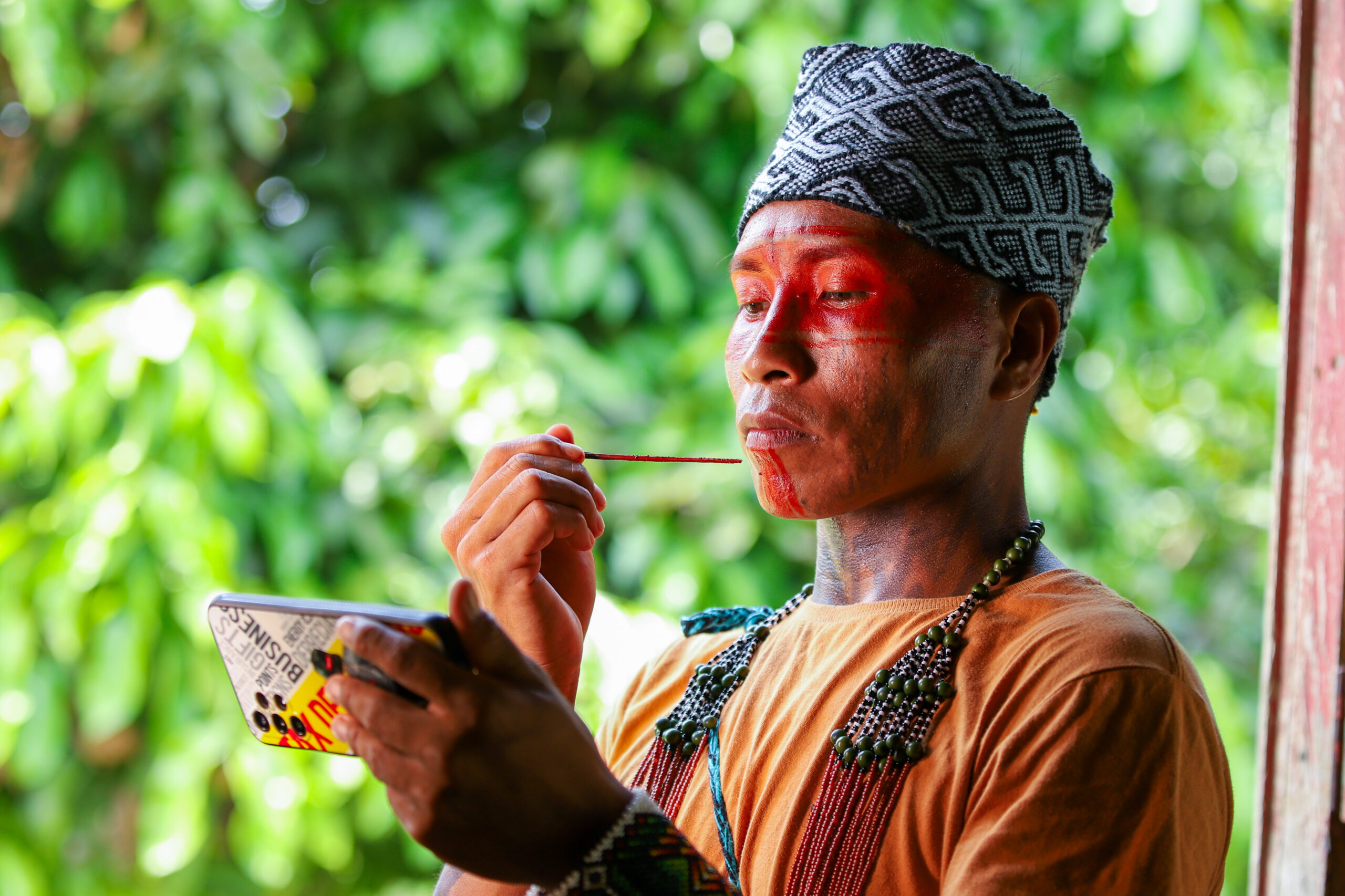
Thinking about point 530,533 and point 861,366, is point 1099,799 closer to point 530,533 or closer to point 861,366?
point 861,366

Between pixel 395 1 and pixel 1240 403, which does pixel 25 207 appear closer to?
pixel 395 1

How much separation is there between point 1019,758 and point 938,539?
26 cm

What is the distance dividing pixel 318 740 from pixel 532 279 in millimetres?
2002

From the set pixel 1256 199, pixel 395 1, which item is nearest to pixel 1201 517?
pixel 1256 199

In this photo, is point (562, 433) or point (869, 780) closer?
point (869, 780)

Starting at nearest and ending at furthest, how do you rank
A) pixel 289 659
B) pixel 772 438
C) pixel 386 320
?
pixel 289 659 → pixel 772 438 → pixel 386 320

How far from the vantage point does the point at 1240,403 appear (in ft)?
10.8

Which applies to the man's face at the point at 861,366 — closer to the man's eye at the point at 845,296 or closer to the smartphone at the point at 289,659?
the man's eye at the point at 845,296

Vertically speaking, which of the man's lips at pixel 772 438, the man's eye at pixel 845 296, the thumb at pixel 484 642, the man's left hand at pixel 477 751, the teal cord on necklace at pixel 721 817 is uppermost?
the man's eye at pixel 845 296

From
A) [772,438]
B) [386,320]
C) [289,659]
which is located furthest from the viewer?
[386,320]

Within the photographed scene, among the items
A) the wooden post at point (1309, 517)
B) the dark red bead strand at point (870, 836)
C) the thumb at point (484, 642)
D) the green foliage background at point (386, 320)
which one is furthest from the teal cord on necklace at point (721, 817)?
the green foliage background at point (386, 320)

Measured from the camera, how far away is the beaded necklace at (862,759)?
980mm

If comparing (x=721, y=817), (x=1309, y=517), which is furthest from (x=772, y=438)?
(x=1309, y=517)

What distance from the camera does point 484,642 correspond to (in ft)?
2.68
